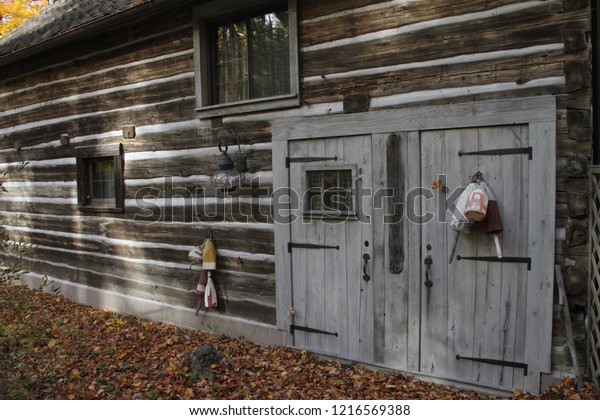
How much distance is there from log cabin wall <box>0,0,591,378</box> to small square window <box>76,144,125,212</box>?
19 cm

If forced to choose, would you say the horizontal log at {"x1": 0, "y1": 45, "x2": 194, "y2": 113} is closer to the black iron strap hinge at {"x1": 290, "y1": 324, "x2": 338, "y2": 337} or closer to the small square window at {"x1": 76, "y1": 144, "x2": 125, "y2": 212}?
the small square window at {"x1": 76, "y1": 144, "x2": 125, "y2": 212}

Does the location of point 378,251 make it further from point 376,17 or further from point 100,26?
point 100,26

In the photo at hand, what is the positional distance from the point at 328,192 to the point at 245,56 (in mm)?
2262

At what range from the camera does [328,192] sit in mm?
4949

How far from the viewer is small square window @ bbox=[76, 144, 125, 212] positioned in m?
7.11

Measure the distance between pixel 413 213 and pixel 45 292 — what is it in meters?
7.72

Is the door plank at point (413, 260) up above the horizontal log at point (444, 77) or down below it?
below

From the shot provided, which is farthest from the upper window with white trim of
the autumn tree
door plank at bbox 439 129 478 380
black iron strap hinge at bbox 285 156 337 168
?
the autumn tree

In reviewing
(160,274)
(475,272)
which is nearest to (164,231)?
(160,274)

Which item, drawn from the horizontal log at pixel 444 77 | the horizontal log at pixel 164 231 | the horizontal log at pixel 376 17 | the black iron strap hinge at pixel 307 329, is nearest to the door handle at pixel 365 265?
the black iron strap hinge at pixel 307 329

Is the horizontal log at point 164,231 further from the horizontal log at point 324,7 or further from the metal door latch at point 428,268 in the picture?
the horizontal log at point 324,7

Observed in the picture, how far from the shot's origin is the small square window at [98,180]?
7113mm

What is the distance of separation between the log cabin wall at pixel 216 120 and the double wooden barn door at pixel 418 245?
8.5 inches

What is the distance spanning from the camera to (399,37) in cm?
448
